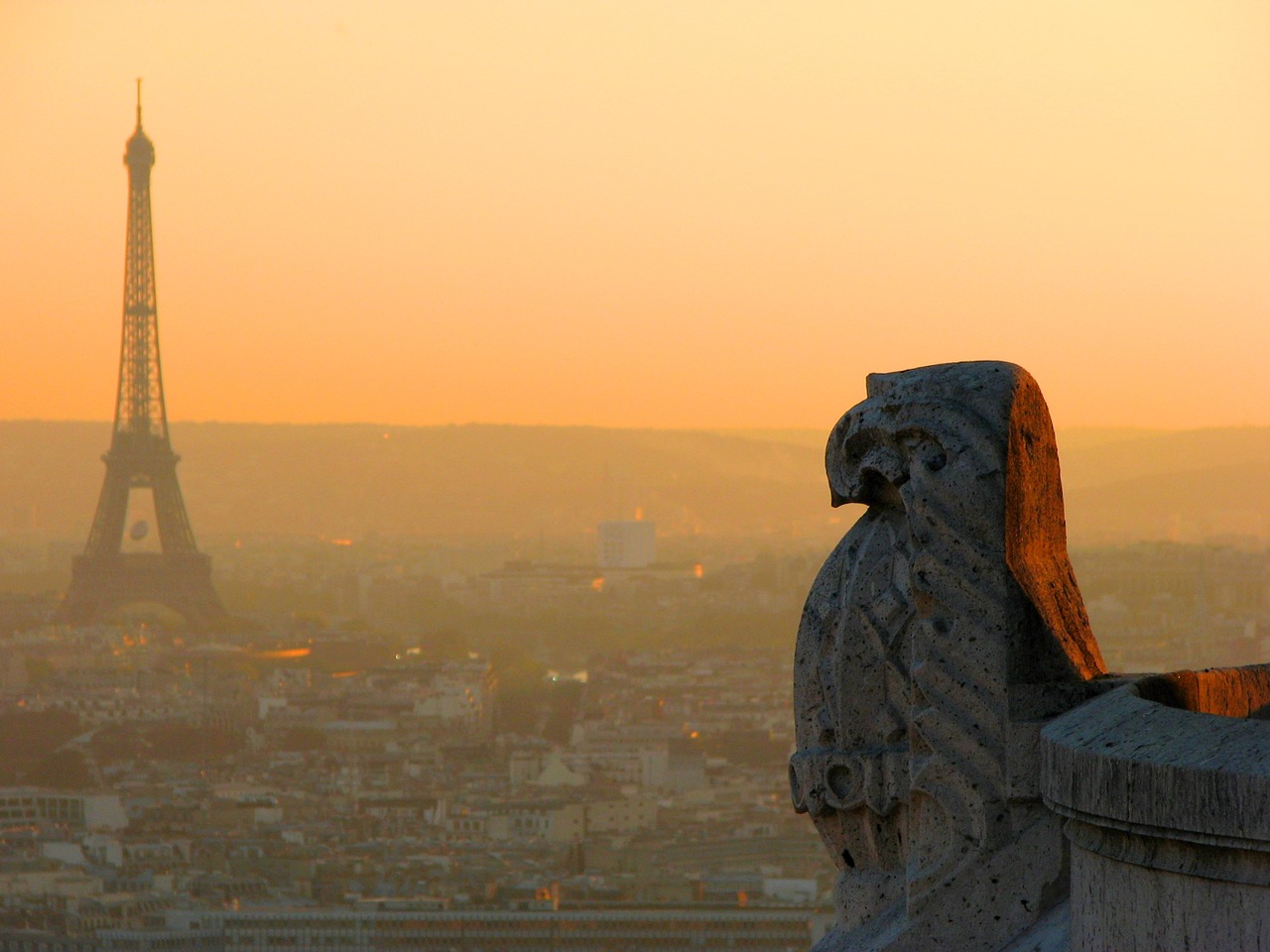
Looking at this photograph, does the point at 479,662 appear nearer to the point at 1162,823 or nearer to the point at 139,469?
the point at 139,469

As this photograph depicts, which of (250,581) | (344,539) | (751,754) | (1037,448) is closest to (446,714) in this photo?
(751,754)

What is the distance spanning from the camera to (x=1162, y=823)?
1257 millimetres

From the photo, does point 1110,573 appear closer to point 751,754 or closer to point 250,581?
point 751,754

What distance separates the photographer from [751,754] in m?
46.0

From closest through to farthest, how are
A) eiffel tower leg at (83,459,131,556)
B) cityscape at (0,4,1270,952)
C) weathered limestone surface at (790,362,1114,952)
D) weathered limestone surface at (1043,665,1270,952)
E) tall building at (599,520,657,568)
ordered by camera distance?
weathered limestone surface at (1043,665,1270,952), weathered limestone surface at (790,362,1114,952), cityscape at (0,4,1270,952), eiffel tower leg at (83,459,131,556), tall building at (599,520,657,568)

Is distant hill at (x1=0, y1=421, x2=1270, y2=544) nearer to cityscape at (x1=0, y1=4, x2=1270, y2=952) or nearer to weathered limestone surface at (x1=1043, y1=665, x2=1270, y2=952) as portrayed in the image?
cityscape at (x1=0, y1=4, x2=1270, y2=952)

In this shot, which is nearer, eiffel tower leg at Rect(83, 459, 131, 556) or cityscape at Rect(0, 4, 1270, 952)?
cityscape at Rect(0, 4, 1270, 952)

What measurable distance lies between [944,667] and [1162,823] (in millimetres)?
468

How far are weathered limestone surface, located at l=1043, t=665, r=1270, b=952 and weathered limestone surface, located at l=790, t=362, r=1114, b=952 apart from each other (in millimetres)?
245

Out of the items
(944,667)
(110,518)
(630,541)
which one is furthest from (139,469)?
(944,667)

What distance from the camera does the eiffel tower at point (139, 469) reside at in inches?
2082

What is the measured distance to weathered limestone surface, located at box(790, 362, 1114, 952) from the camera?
1696 millimetres

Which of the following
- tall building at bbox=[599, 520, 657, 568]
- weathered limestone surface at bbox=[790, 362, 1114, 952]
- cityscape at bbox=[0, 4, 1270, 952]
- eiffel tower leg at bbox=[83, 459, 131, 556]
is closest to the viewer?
weathered limestone surface at bbox=[790, 362, 1114, 952]

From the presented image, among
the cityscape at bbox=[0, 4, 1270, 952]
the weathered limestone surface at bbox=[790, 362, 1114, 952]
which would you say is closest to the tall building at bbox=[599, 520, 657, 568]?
the cityscape at bbox=[0, 4, 1270, 952]
